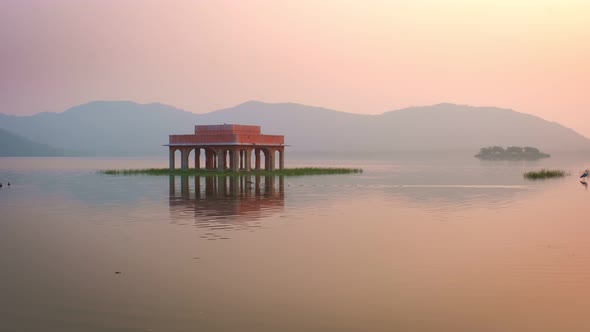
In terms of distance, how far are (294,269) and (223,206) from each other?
67.8 feet

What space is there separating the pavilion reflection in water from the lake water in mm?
312

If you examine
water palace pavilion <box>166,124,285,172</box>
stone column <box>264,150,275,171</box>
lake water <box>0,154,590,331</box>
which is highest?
water palace pavilion <box>166,124,285,172</box>

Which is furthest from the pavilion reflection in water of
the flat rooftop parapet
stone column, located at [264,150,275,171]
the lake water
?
stone column, located at [264,150,275,171]

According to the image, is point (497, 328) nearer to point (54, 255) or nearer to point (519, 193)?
point (54, 255)

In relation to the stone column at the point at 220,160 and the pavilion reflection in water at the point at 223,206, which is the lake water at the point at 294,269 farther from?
the stone column at the point at 220,160

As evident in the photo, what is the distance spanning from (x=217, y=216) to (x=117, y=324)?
2029 cm

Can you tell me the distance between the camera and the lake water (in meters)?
14.1

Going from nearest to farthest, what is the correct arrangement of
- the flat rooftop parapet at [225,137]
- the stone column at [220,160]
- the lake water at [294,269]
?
the lake water at [294,269] → the flat rooftop parapet at [225,137] → the stone column at [220,160]

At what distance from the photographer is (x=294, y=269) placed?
19.3 metres

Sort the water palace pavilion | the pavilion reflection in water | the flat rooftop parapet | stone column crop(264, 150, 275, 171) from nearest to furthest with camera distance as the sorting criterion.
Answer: the pavilion reflection in water < the flat rooftop parapet < the water palace pavilion < stone column crop(264, 150, 275, 171)

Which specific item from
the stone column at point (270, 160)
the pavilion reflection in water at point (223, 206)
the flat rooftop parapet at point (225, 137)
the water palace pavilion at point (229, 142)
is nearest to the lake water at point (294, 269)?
the pavilion reflection in water at point (223, 206)

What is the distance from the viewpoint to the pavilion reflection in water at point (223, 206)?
30.6 meters

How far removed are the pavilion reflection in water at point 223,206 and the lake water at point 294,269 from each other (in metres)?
0.31

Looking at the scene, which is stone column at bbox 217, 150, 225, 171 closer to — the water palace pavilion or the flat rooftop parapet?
the water palace pavilion
